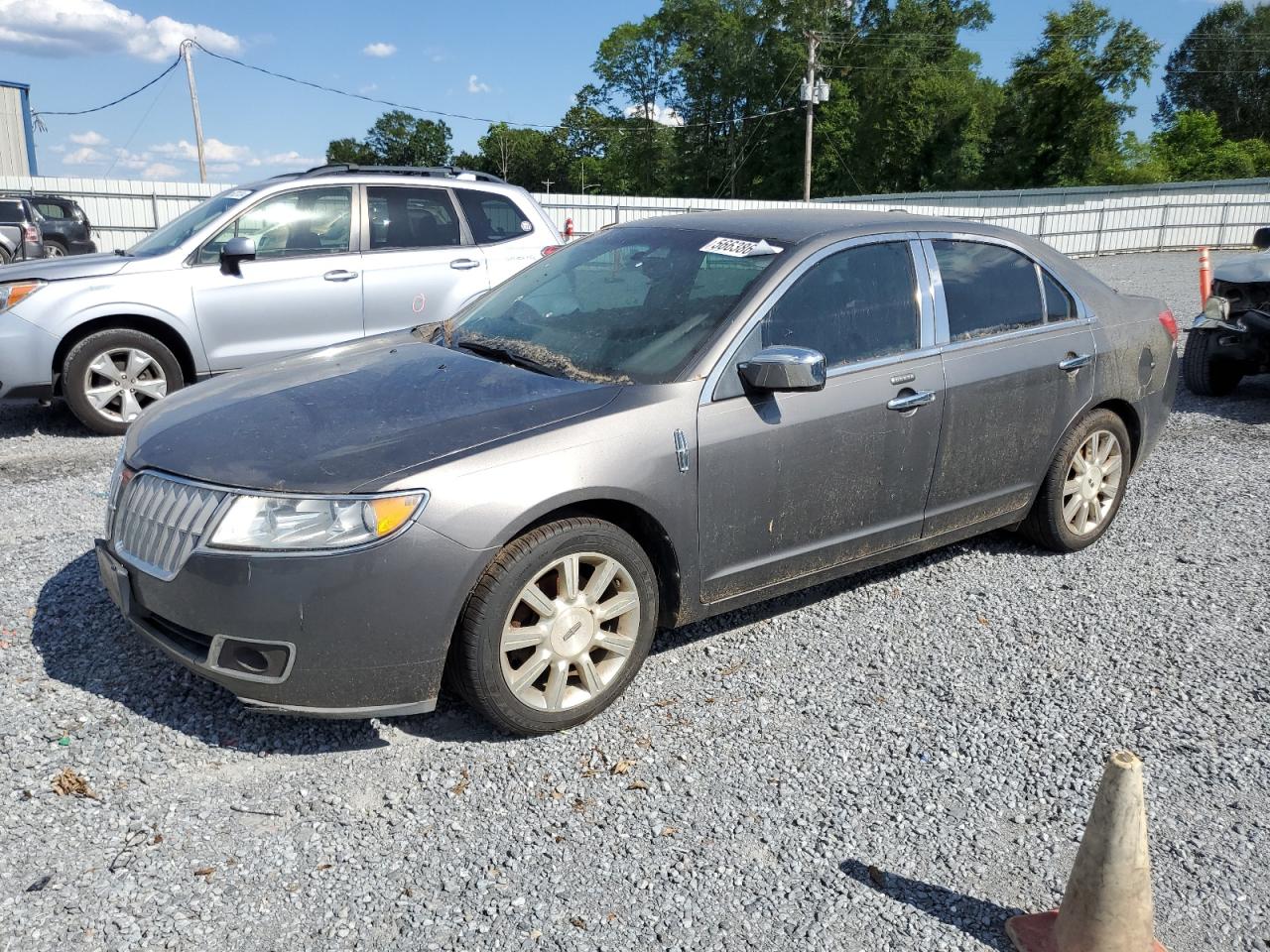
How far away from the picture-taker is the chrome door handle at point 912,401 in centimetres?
391

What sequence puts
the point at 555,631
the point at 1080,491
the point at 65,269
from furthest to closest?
the point at 65,269
the point at 1080,491
the point at 555,631

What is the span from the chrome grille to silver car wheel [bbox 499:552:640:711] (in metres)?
0.97

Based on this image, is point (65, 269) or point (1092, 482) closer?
point (1092, 482)

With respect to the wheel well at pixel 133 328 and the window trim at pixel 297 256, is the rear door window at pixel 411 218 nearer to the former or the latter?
the window trim at pixel 297 256

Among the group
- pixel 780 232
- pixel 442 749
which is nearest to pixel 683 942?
pixel 442 749

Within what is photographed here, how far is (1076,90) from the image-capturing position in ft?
167

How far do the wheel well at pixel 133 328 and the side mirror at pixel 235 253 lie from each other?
1.93 ft

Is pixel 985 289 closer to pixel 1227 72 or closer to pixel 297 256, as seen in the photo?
pixel 297 256

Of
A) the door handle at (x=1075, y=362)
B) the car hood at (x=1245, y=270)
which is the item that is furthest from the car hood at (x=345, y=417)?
the car hood at (x=1245, y=270)

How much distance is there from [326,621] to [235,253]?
191 inches

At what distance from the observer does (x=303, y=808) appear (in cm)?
289

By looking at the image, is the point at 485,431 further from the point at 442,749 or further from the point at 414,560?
the point at 442,749

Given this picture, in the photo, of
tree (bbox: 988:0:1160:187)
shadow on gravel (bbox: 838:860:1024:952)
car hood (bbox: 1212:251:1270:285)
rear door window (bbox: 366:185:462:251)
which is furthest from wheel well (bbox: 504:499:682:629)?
tree (bbox: 988:0:1160:187)

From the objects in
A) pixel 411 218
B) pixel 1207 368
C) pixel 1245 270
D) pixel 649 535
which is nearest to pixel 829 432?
pixel 649 535
